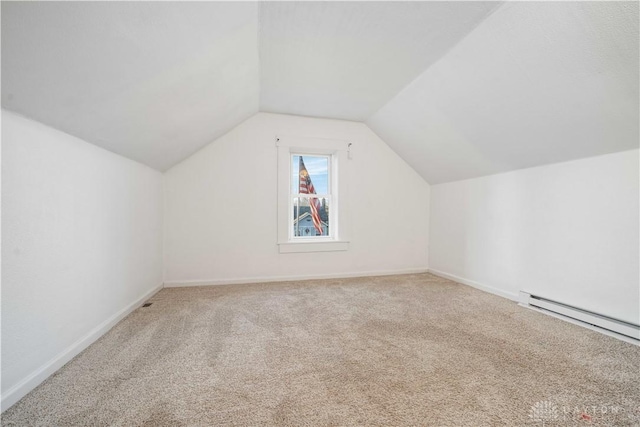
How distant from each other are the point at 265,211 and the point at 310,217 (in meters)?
0.76

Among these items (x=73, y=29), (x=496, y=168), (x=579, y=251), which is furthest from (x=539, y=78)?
(x=73, y=29)

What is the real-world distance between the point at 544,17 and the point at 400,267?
3.35 m

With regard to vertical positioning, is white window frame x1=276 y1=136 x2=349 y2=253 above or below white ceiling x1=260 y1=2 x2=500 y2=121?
below

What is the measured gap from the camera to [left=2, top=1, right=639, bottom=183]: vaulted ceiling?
4.21 ft

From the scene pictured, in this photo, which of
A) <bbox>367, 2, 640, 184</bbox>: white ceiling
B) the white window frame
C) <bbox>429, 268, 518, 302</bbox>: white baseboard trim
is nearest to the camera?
<bbox>367, 2, 640, 184</bbox>: white ceiling

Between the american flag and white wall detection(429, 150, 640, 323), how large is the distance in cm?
200

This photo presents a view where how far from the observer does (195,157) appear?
3.55 meters

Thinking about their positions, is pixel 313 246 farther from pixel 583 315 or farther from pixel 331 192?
pixel 583 315

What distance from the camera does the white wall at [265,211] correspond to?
3.53m
